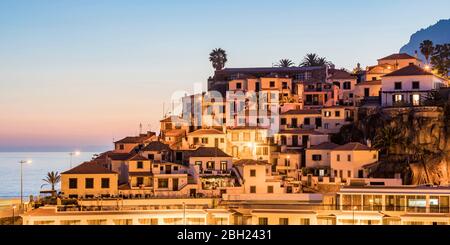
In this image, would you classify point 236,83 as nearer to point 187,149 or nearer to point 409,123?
point 187,149

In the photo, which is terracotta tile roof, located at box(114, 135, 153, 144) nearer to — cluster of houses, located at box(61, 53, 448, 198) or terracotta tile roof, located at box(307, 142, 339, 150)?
cluster of houses, located at box(61, 53, 448, 198)

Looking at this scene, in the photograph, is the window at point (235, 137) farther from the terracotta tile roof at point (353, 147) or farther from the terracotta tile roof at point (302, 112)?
the terracotta tile roof at point (353, 147)

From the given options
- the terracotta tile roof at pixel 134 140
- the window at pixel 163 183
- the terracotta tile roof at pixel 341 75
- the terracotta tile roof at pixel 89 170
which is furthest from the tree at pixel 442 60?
the terracotta tile roof at pixel 89 170

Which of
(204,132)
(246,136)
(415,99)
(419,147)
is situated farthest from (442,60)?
(204,132)

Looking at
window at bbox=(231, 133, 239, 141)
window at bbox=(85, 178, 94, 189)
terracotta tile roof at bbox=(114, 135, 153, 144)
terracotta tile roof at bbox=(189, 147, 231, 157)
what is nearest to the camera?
window at bbox=(85, 178, 94, 189)

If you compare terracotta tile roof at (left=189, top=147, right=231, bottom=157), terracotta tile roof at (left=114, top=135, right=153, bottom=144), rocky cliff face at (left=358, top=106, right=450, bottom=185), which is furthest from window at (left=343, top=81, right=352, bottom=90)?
terracotta tile roof at (left=114, top=135, right=153, bottom=144)

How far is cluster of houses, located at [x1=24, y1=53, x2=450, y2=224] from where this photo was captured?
36844 millimetres

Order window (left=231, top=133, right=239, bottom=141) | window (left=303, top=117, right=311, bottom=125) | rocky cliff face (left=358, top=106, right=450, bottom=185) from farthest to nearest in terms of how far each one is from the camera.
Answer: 1. window (left=303, top=117, right=311, bottom=125)
2. window (left=231, top=133, right=239, bottom=141)
3. rocky cliff face (left=358, top=106, right=450, bottom=185)

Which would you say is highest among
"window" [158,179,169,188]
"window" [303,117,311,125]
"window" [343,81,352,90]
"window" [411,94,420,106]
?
"window" [343,81,352,90]

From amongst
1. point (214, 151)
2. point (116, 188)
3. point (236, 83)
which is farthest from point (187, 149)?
point (236, 83)

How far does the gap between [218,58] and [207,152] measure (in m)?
29.4

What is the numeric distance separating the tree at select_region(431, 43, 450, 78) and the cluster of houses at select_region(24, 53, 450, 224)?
2.35 m

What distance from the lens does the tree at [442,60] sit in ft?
183

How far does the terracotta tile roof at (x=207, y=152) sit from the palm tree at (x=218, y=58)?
2790 centimetres
